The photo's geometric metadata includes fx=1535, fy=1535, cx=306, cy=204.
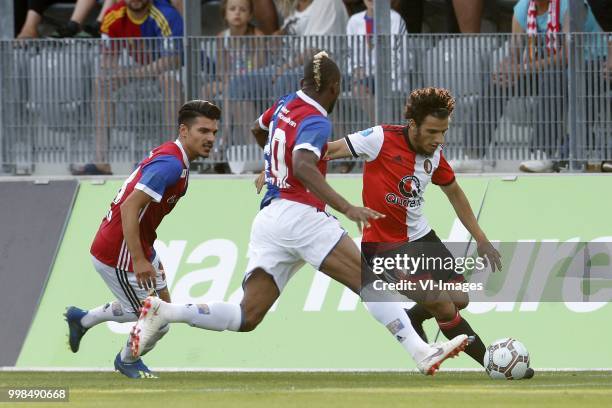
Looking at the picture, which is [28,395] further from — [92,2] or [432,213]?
Answer: [92,2]

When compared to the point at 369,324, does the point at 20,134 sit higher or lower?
higher

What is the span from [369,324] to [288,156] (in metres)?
2.73

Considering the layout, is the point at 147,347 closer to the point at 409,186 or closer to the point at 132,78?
the point at 409,186

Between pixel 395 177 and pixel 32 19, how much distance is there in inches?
255

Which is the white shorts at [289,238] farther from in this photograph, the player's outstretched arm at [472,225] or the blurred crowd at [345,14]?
the blurred crowd at [345,14]

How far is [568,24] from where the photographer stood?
1440cm

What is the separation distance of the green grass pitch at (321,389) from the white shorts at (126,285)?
584mm

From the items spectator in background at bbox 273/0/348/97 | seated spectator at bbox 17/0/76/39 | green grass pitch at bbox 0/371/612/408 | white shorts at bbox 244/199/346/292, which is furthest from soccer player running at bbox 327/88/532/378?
seated spectator at bbox 17/0/76/39

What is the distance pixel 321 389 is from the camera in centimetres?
1019

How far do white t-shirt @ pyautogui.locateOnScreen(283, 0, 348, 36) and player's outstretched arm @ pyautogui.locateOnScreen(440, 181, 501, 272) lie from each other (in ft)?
13.0

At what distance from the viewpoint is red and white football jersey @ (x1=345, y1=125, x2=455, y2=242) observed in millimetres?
11555

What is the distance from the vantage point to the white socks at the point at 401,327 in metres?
10.6

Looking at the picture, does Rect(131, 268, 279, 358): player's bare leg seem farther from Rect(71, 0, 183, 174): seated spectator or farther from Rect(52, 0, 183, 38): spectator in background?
Rect(52, 0, 183, 38): spectator in background

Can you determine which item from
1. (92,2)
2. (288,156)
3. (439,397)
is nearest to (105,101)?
(92,2)
